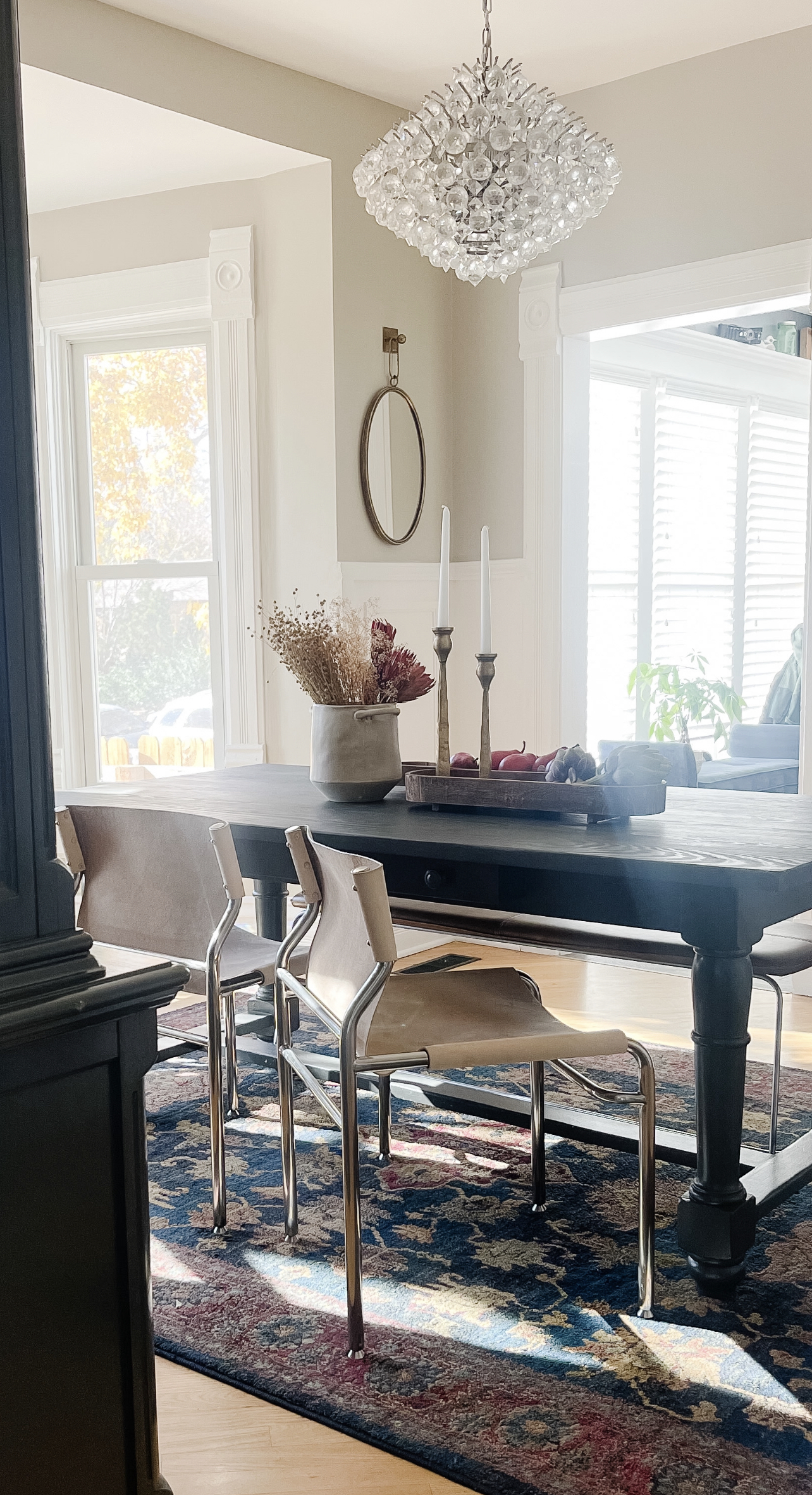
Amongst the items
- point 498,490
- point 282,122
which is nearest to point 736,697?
point 498,490

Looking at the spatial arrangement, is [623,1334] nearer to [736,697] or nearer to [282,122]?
[282,122]

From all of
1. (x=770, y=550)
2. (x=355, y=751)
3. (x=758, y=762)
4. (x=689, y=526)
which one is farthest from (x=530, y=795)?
(x=770, y=550)

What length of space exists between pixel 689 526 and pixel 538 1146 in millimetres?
4964

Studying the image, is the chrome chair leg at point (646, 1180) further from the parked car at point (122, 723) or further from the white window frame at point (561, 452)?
the parked car at point (122, 723)

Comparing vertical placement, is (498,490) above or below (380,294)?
below

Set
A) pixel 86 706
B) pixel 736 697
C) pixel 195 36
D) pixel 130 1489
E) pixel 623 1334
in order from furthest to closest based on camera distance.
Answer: pixel 736 697
pixel 86 706
pixel 195 36
pixel 623 1334
pixel 130 1489

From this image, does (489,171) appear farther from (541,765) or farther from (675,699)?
(675,699)

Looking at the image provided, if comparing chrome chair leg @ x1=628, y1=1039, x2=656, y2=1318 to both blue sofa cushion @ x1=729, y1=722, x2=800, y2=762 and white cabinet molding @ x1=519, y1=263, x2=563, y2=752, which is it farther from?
blue sofa cushion @ x1=729, y1=722, x2=800, y2=762

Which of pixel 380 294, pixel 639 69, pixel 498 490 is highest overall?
pixel 639 69

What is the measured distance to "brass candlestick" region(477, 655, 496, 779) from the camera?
2.49m

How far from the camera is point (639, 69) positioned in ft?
13.7

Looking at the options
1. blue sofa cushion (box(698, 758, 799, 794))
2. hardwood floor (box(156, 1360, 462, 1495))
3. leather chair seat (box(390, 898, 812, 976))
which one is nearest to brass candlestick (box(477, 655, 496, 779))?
leather chair seat (box(390, 898, 812, 976))

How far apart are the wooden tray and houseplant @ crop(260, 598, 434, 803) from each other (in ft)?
0.32

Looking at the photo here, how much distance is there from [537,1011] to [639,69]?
133 inches
